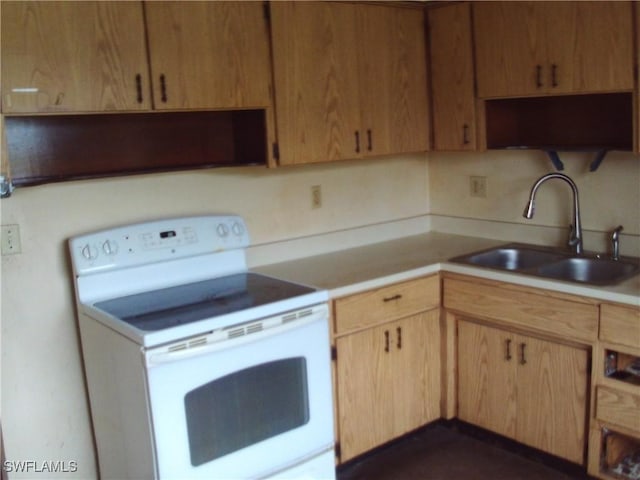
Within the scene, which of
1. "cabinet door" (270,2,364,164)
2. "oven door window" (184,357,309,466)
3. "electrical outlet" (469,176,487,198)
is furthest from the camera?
"electrical outlet" (469,176,487,198)

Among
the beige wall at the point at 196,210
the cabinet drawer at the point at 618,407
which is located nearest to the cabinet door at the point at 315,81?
the beige wall at the point at 196,210

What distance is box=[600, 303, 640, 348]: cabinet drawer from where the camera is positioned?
2.25m

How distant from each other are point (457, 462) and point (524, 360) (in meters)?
0.54

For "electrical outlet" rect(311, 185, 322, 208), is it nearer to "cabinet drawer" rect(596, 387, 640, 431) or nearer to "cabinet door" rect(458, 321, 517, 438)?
"cabinet door" rect(458, 321, 517, 438)

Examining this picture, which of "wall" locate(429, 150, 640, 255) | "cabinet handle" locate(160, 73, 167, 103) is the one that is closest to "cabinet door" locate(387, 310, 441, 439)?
"wall" locate(429, 150, 640, 255)

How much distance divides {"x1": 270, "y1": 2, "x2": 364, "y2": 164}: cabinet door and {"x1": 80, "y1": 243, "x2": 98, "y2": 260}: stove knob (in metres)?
0.79

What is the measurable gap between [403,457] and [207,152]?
1551 mm

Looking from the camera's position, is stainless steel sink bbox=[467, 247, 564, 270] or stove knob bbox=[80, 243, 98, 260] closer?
stove knob bbox=[80, 243, 98, 260]

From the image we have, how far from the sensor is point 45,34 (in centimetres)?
205

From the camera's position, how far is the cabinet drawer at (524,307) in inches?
94.8

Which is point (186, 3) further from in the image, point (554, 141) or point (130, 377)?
point (554, 141)

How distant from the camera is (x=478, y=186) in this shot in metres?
3.31

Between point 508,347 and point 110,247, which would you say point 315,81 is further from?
point 508,347

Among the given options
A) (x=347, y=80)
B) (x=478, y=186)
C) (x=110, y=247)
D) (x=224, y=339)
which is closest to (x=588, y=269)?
(x=478, y=186)
